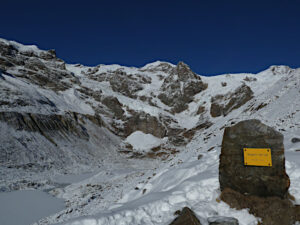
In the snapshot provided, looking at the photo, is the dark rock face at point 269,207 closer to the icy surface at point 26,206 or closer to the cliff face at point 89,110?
the icy surface at point 26,206

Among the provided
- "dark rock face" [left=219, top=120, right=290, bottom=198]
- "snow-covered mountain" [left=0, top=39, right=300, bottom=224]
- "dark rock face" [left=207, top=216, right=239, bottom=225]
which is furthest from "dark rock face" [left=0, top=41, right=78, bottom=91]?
"dark rock face" [left=207, top=216, right=239, bottom=225]

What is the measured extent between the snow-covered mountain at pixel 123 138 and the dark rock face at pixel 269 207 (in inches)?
9.6

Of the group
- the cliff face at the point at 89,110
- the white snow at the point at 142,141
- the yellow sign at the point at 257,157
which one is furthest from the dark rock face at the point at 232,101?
the yellow sign at the point at 257,157

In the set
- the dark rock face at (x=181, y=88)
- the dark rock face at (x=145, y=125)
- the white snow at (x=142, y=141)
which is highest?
the dark rock face at (x=181, y=88)

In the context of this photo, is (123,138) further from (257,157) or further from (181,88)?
(257,157)

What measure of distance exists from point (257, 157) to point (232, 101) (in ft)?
196

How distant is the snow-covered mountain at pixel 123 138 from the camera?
6.82 metres

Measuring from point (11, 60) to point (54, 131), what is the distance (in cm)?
3679

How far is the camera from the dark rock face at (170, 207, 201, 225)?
5062mm

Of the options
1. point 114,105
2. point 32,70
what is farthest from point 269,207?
point 32,70

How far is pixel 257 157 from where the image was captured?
224 inches

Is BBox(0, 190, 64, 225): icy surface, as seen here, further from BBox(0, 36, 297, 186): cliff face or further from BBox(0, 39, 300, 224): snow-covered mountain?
BBox(0, 36, 297, 186): cliff face

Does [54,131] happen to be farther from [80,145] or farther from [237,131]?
[237,131]

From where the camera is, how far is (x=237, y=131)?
612 cm
